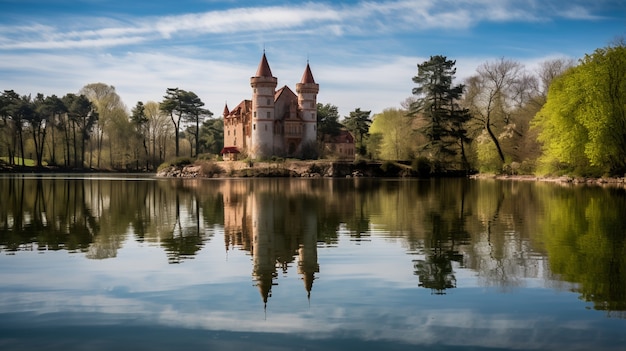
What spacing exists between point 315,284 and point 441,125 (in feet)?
214

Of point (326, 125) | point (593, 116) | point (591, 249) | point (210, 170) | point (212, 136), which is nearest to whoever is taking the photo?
point (591, 249)

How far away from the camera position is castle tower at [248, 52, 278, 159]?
269 ft

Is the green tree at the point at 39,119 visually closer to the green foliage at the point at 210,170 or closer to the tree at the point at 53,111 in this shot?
the tree at the point at 53,111

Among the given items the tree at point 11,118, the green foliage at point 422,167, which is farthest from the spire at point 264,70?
the tree at point 11,118

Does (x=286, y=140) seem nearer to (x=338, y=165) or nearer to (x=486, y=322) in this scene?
(x=338, y=165)

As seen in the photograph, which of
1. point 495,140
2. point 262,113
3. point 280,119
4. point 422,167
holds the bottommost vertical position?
point 422,167

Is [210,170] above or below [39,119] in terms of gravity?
below

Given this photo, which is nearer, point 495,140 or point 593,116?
point 593,116

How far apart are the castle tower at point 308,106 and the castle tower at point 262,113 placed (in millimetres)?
4143

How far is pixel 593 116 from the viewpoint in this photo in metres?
46.6

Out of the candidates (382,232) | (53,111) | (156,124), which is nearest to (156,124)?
(156,124)

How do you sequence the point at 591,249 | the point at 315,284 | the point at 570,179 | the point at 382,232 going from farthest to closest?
the point at 570,179 < the point at 382,232 < the point at 591,249 < the point at 315,284

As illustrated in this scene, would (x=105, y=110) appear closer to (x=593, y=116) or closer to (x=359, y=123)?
(x=359, y=123)

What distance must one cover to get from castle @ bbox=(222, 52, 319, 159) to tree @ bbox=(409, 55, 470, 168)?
15191 millimetres
